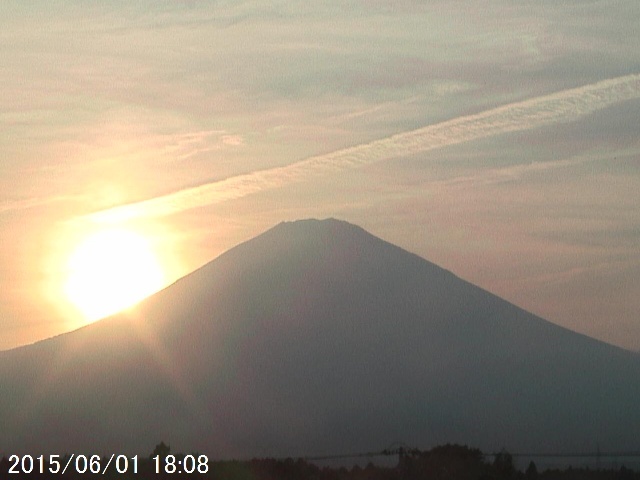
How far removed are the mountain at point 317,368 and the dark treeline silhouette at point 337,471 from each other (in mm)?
63439

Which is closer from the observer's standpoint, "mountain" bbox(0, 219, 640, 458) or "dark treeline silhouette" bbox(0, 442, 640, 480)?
"dark treeline silhouette" bbox(0, 442, 640, 480)

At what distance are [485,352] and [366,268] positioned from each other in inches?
813

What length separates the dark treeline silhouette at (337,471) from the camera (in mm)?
41281

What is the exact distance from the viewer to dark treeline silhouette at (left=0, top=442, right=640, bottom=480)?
41.3m

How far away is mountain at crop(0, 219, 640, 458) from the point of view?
4931 inches

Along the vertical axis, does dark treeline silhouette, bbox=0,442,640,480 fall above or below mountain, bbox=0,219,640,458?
below

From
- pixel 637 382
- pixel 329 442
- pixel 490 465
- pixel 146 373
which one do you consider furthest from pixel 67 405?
pixel 490 465

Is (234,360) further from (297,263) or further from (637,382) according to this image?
(637,382)

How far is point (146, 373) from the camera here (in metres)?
140

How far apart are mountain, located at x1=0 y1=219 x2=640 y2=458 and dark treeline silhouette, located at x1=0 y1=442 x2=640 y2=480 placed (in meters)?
63.4

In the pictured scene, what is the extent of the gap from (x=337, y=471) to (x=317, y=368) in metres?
95.9

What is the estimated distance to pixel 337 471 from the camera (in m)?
47.7

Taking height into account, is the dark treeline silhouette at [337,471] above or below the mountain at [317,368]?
below

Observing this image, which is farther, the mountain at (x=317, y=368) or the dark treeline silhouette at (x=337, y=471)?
the mountain at (x=317, y=368)
